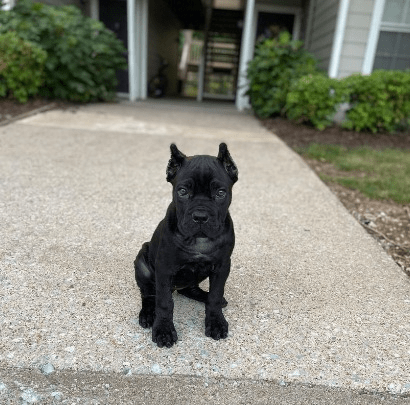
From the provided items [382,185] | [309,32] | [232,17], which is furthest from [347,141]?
[232,17]

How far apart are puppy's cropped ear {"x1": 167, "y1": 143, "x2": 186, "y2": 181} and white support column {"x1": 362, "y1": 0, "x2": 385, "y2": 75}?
29.6 ft

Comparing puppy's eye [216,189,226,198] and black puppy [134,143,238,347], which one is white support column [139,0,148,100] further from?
puppy's eye [216,189,226,198]

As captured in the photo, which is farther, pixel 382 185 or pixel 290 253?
pixel 382 185

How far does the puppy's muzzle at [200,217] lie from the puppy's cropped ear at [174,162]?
0.34m

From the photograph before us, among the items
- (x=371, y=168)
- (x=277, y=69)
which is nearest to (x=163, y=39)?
(x=277, y=69)

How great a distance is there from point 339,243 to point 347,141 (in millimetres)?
4943

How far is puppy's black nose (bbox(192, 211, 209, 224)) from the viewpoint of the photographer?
1892 mm

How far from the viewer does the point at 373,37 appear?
30.8 ft

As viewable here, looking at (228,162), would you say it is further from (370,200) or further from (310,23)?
(310,23)

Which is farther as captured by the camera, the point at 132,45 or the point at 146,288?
the point at 132,45

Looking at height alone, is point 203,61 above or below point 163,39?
below

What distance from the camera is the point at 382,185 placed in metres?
5.45

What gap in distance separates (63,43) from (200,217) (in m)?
8.84

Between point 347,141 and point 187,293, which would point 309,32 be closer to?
point 347,141
